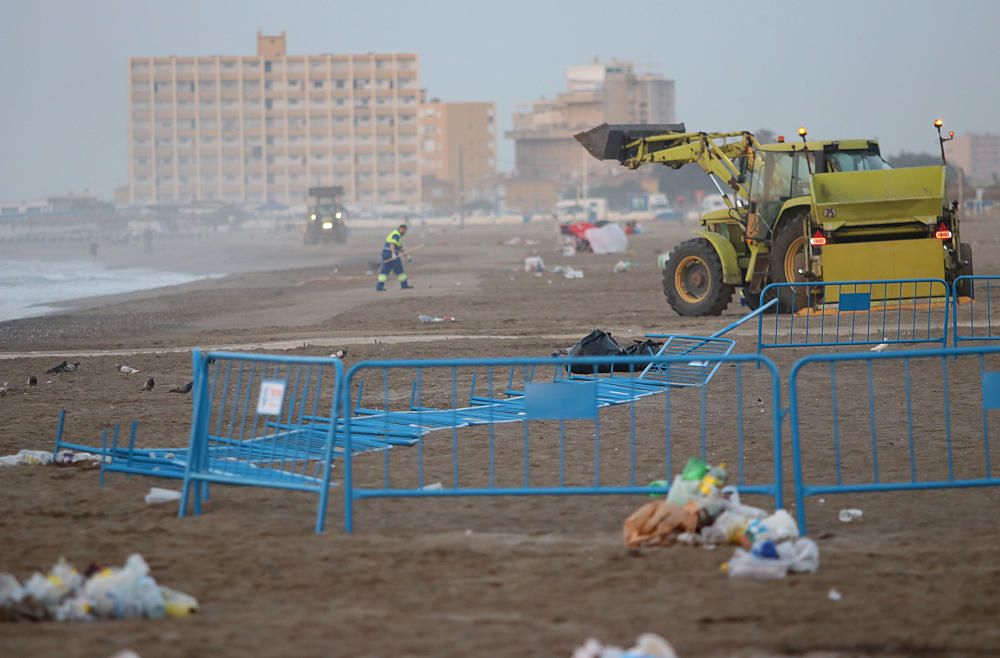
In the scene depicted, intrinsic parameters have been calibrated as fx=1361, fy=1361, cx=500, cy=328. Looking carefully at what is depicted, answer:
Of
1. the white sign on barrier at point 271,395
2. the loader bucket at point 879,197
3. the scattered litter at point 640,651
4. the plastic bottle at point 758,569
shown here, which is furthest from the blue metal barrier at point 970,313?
the scattered litter at point 640,651

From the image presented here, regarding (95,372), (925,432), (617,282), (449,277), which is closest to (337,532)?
(925,432)

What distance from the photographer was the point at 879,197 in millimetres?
18391

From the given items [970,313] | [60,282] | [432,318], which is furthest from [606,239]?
[970,313]

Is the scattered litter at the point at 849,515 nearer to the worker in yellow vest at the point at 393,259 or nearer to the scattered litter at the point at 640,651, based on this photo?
the scattered litter at the point at 640,651

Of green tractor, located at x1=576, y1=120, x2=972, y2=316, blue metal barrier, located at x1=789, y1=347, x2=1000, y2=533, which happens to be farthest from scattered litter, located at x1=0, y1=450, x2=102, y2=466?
green tractor, located at x1=576, y1=120, x2=972, y2=316

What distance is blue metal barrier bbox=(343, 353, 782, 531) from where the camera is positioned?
781 cm

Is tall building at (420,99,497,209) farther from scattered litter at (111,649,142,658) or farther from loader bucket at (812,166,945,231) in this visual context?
scattered litter at (111,649,142,658)

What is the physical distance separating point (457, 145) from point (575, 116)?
19269mm

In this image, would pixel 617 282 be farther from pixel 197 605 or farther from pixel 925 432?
pixel 197 605

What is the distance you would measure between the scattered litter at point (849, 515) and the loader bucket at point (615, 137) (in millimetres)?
13820

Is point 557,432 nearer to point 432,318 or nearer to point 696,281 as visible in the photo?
point 696,281

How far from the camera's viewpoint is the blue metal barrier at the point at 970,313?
49.0ft

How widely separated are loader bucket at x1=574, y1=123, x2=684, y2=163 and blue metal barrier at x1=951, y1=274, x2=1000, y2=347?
545 centimetres

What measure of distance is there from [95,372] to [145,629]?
10955 mm
